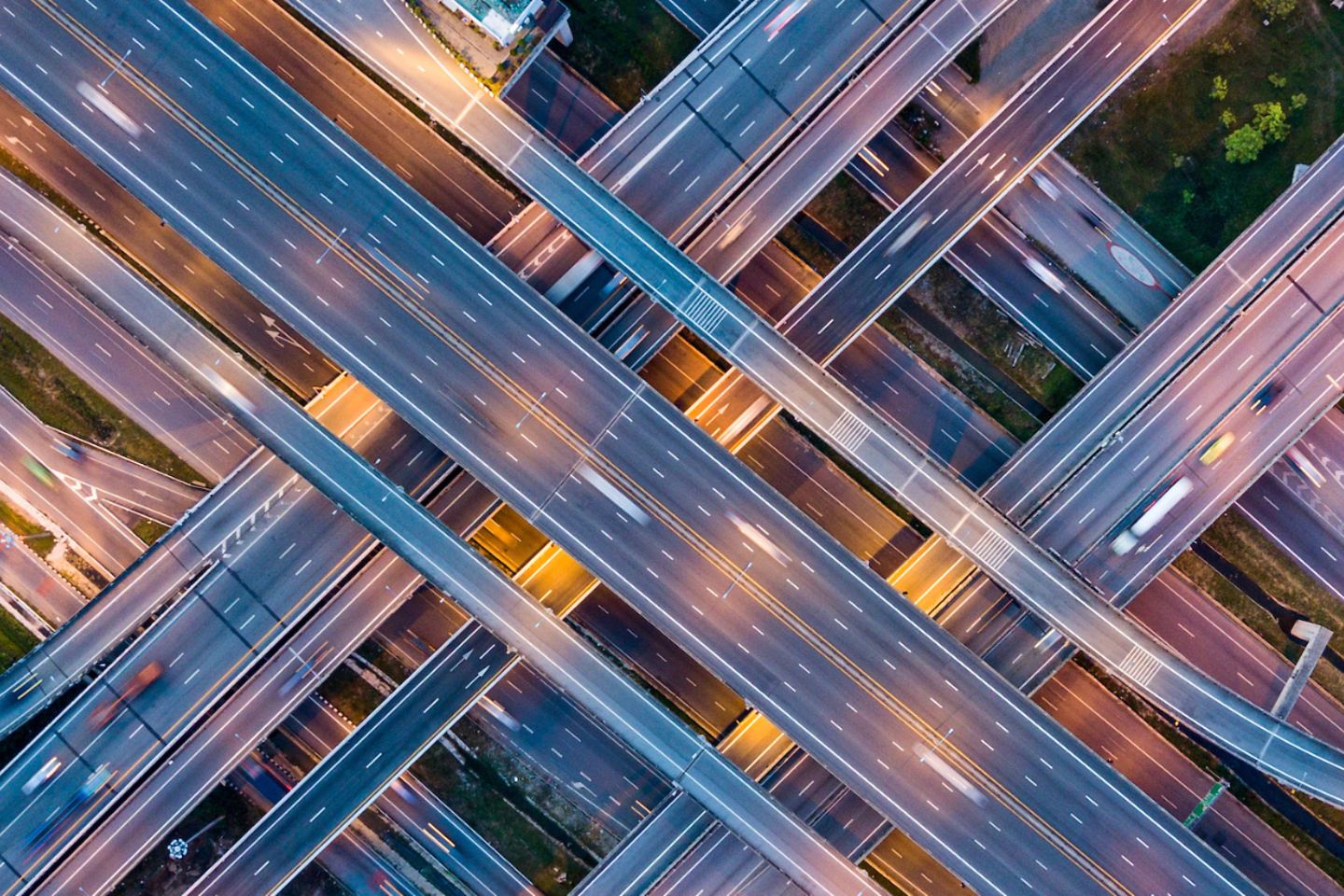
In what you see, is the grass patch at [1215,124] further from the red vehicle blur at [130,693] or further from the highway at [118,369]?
the red vehicle blur at [130,693]

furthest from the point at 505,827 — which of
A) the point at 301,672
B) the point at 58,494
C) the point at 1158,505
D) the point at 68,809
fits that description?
the point at 1158,505

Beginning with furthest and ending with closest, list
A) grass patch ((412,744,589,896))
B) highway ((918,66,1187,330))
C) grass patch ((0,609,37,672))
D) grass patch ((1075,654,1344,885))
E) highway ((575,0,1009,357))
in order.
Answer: grass patch ((412,744,589,896)) < grass patch ((0,609,37,672)) < grass patch ((1075,654,1344,885)) < highway ((918,66,1187,330)) < highway ((575,0,1009,357))

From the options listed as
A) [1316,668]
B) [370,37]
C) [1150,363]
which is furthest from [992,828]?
[370,37]

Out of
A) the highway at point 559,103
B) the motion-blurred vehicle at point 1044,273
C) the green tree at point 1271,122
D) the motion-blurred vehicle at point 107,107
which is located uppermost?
the green tree at point 1271,122

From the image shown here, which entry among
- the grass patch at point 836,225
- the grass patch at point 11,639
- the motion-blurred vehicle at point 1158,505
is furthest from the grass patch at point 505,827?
the motion-blurred vehicle at point 1158,505

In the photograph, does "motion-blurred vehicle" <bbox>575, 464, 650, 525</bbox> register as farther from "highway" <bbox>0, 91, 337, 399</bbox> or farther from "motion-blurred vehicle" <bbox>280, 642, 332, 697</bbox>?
"motion-blurred vehicle" <bbox>280, 642, 332, 697</bbox>

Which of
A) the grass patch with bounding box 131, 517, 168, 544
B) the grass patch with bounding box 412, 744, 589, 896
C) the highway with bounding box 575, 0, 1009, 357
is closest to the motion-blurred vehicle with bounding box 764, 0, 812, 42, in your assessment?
the highway with bounding box 575, 0, 1009, 357

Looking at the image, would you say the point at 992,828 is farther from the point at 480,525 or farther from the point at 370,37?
the point at 370,37
